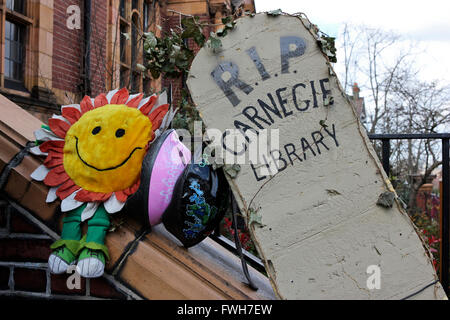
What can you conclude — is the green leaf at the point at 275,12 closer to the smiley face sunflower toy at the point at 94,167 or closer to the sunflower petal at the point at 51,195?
the smiley face sunflower toy at the point at 94,167

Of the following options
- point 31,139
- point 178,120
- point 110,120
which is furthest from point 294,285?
point 178,120

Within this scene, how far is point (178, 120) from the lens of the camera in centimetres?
270

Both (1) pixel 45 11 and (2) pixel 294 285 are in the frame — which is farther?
(1) pixel 45 11

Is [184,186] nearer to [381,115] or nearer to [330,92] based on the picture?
[330,92]

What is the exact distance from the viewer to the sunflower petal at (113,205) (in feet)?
4.83

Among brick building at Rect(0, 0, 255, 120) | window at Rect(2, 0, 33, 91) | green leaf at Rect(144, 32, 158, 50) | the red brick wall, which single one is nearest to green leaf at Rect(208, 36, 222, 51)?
green leaf at Rect(144, 32, 158, 50)

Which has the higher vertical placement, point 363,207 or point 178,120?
point 178,120

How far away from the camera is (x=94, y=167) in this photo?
1499mm

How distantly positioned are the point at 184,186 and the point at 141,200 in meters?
0.17

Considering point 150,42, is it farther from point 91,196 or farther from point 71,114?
point 91,196

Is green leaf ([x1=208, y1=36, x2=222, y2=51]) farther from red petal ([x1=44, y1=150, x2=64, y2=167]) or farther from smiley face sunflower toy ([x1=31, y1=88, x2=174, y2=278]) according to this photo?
red petal ([x1=44, y1=150, x2=64, y2=167])

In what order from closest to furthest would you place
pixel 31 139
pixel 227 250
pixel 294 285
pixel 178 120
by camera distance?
pixel 294 285 < pixel 31 139 < pixel 227 250 < pixel 178 120

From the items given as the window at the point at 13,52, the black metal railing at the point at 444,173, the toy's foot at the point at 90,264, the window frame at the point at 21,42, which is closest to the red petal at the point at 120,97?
the toy's foot at the point at 90,264

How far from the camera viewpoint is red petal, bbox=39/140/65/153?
160 cm
